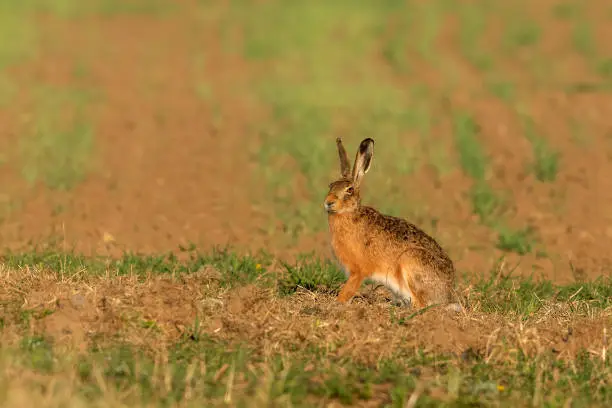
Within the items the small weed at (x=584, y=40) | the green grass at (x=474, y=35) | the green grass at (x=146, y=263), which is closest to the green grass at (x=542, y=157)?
the green grass at (x=474, y=35)

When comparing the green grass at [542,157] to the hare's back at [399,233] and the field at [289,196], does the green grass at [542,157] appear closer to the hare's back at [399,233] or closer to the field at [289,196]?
the field at [289,196]

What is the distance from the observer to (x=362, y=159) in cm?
809

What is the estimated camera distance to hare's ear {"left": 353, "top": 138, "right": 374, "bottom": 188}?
26.4 ft

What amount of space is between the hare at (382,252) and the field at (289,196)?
9.1 inches

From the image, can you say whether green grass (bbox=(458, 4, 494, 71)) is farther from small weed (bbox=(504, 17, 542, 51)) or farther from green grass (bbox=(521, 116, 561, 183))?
green grass (bbox=(521, 116, 561, 183))

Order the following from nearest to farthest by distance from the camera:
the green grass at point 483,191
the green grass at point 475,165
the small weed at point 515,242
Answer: the small weed at point 515,242 < the green grass at point 483,191 < the green grass at point 475,165

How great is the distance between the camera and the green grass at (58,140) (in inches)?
500

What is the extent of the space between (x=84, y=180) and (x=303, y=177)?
8.28ft

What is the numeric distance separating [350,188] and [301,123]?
7.15 m

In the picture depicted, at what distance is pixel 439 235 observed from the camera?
36.1ft

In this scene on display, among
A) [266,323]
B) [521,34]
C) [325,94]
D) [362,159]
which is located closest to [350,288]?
[362,159]

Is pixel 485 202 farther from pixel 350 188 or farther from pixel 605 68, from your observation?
pixel 605 68

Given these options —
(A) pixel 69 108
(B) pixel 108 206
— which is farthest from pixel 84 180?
(A) pixel 69 108

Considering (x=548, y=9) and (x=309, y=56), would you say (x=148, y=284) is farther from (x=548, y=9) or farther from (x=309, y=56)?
(x=548, y=9)
